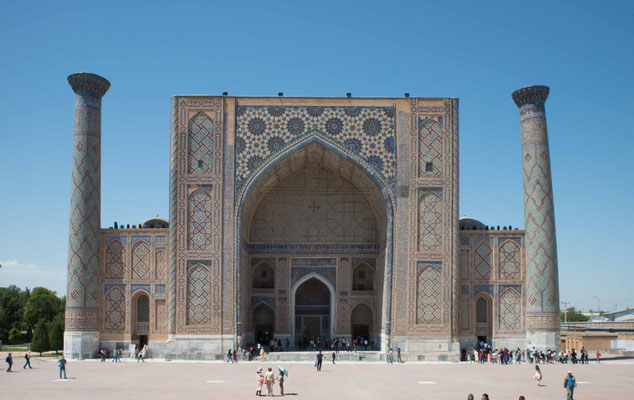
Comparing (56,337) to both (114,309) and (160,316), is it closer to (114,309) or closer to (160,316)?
(114,309)

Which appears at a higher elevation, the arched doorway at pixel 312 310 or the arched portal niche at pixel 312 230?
the arched portal niche at pixel 312 230

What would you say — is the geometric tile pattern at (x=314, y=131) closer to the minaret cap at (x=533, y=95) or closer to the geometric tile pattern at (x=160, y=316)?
the minaret cap at (x=533, y=95)

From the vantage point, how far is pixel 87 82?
18.2 meters

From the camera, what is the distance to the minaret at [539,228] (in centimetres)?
1756

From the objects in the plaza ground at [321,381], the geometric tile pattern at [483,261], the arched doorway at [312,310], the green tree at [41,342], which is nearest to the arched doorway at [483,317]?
the geometric tile pattern at [483,261]

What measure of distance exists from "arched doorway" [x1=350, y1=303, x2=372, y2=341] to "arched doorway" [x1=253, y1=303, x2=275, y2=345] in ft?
8.28

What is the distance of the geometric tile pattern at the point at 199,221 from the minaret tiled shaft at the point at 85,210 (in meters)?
2.66

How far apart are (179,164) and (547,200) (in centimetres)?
1040

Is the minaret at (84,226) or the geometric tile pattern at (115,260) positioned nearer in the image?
the minaret at (84,226)

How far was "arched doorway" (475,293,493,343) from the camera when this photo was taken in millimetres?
18266

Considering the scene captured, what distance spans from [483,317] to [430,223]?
317 centimetres

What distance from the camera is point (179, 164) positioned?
18047mm

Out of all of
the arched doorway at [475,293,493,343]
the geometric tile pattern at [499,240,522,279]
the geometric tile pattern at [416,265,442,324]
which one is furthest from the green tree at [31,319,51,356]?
the geometric tile pattern at [499,240,522,279]

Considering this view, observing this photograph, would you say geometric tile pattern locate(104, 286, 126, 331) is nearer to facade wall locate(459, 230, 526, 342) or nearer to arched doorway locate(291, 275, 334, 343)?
arched doorway locate(291, 275, 334, 343)
